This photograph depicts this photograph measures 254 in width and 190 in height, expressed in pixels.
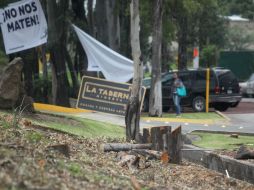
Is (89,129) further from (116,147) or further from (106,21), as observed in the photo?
(106,21)

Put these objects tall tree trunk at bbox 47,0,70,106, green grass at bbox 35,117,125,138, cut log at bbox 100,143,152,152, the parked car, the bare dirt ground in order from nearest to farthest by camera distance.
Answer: the bare dirt ground < cut log at bbox 100,143,152,152 < green grass at bbox 35,117,125,138 < tall tree trunk at bbox 47,0,70,106 < the parked car

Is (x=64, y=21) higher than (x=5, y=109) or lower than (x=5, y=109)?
higher

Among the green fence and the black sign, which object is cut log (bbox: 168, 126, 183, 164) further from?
the green fence

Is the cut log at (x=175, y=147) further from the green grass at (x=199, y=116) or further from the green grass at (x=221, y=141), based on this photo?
the green grass at (x=199, y=116)

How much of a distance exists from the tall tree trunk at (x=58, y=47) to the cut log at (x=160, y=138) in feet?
48.7

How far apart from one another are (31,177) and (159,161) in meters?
4.92

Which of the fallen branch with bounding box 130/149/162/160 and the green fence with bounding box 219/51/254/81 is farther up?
the fallen branch with bounding box 130/149/162/160

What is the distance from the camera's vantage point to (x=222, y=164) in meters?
10.8

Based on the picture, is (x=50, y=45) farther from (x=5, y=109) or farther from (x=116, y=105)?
(x=5, y=109)

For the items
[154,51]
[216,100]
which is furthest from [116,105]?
[216,100]

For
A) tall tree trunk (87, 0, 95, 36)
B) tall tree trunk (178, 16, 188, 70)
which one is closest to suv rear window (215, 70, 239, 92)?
tall tree trunk (87, 0, 95, 36)

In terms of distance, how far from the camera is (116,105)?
875 inches

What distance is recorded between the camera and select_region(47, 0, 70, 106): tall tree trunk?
25.5 metres

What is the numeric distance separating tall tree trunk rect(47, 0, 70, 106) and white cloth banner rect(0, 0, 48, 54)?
248cm
